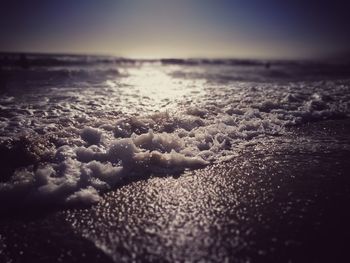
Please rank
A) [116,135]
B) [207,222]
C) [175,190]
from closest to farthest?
[207,222]
[175,190]
[116,135]

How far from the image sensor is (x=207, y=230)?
3.44 metres

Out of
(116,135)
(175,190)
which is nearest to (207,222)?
(175,190)

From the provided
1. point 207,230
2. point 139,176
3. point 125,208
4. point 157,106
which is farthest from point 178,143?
point 157,106

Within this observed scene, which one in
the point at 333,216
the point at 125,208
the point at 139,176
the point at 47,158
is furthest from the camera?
the point at 47,158

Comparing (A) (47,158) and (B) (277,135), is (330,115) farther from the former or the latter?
(A) (47,158)

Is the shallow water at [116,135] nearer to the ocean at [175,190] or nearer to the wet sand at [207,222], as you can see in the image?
the ocean at [175,190]

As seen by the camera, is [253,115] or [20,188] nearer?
[20,188]

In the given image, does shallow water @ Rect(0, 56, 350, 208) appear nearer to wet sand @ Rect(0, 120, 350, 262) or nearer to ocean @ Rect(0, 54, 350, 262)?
ocean @ Rect(0, 54, 350, 262)

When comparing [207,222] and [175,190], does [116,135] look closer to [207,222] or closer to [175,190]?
[175,190]

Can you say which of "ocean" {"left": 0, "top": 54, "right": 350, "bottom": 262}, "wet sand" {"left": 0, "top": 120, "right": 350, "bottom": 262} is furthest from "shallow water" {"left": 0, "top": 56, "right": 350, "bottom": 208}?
"wet sand" {"left": 0, "top": 120, "right": 350, "bottom": 262}

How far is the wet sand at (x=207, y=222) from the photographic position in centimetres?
311

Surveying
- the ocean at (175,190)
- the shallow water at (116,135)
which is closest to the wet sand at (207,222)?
the ocean at (175,190)

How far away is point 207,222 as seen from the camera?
360 centimetres

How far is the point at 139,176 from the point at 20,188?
1.72 metres
